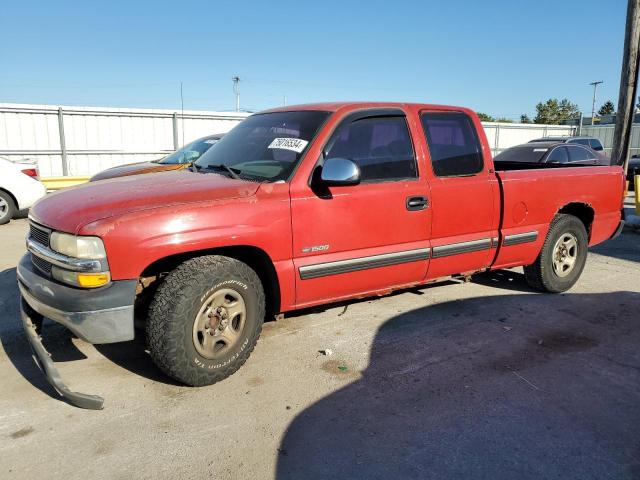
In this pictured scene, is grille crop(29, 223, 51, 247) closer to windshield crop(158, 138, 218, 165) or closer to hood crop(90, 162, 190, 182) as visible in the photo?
hood crop(90, 162, 190, 182)

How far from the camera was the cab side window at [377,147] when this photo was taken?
156 inches

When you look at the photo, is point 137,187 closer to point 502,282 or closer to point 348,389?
point 348,389

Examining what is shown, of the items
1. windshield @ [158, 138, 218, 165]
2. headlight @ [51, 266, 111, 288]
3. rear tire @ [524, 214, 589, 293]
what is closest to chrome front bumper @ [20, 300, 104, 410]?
headlight @ [51, 266, 111, 288]

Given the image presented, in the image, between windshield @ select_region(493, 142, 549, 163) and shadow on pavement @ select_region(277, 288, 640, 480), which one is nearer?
shadow on pavement @ select_region(277, 288, 640, 480)

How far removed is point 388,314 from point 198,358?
2.05 metres

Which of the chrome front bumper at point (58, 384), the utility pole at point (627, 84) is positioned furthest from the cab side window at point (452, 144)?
the utility pole at point (627, 84)

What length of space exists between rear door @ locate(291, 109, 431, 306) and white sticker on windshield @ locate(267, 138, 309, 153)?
183 mm

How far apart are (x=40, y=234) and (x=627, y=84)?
36.2ft

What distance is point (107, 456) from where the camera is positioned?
8.84 ft

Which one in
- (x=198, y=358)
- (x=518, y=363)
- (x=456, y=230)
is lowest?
(x=518, y=363)

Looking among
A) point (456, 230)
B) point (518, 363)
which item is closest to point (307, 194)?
point (456, 230)

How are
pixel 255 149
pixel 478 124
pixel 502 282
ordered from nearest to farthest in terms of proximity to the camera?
pixel 255 149
pixel 478 124
pixel 502 282

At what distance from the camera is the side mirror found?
11.7 feet

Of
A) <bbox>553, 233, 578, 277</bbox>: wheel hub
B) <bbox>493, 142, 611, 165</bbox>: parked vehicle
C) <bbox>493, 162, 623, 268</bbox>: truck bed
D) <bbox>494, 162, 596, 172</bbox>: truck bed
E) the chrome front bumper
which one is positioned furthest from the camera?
<bbox>493, 142, 611, 165</bbox>: parked vehicle
